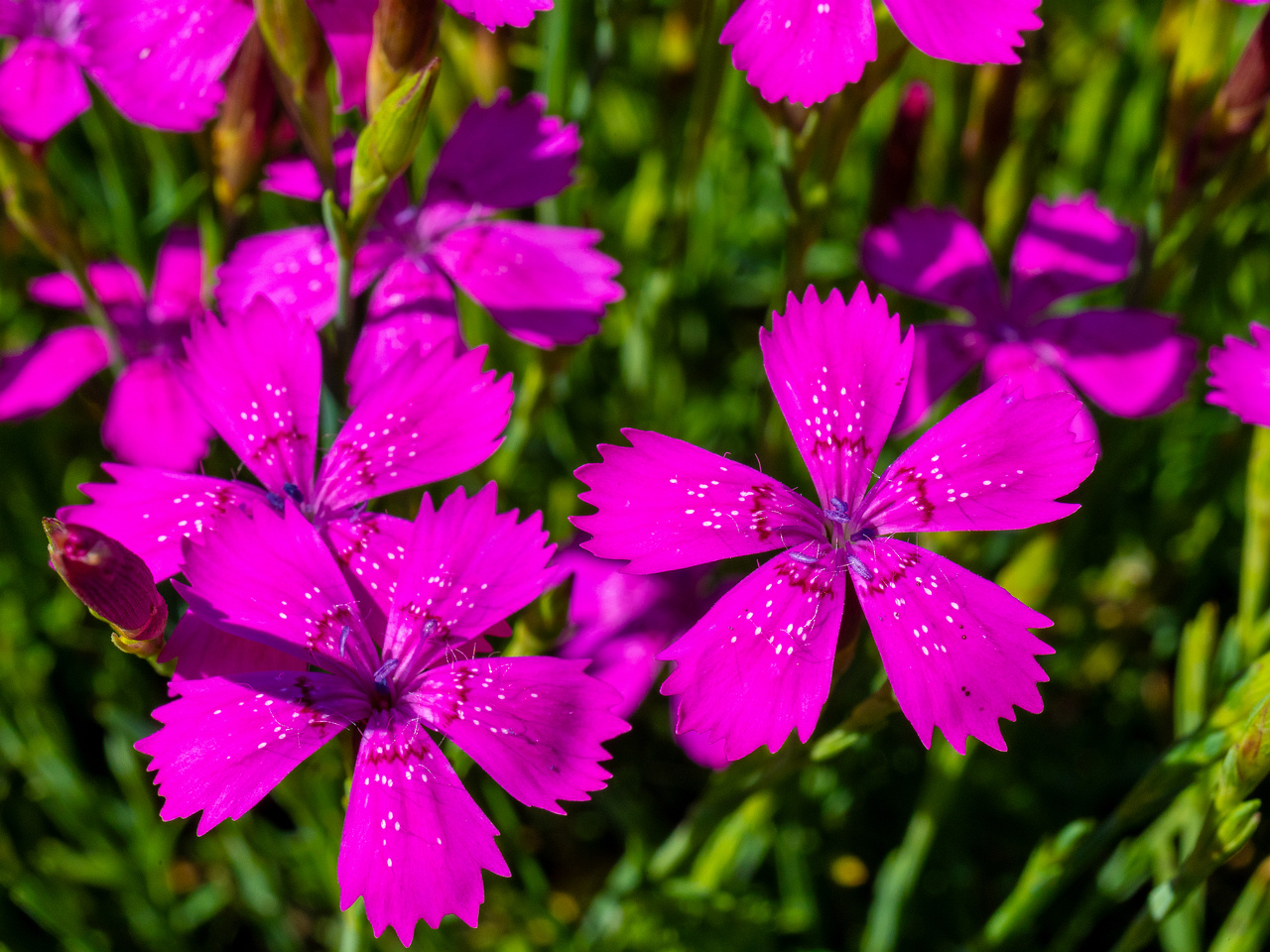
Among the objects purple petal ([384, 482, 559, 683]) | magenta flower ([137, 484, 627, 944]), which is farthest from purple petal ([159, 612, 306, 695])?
purple petal ([384, 482, 559, 683])

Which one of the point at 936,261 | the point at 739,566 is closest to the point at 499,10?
the point at 936,261

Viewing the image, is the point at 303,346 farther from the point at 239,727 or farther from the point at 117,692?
the point at 117,692

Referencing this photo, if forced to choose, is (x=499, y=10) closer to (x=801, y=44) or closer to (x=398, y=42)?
(x=398, y=42)

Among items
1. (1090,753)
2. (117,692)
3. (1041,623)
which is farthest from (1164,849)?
(117,692)

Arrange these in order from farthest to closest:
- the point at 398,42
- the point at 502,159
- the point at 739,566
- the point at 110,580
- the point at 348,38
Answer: the point at 739,566, the point at 502,159, the point at 348,38, the point at 398,42, the point at 110,580

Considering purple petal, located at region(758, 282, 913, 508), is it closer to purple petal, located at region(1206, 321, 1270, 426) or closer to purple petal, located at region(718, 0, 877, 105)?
purple petal, located at region(718, 0, 877, 105)

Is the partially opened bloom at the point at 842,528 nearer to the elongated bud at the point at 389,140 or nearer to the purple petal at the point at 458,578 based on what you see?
the purple petal at the point at 458,578
